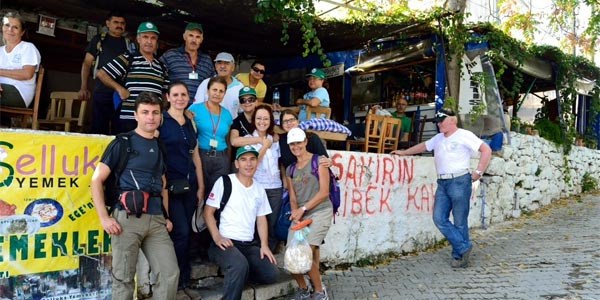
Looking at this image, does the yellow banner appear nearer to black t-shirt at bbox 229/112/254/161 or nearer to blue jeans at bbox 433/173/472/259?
black t-shirt at bbox 229/112/254/161

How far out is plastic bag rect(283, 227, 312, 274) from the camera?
13.0 ft

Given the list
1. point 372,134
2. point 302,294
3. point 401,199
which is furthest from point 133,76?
point 401,199

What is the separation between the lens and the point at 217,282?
Result: 4.39 m

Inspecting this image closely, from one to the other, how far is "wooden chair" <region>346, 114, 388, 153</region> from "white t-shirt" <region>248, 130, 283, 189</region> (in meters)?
2.45

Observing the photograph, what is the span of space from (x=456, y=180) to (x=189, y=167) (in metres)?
3.44

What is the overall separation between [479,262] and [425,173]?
1.63 m

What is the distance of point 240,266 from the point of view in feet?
12.4

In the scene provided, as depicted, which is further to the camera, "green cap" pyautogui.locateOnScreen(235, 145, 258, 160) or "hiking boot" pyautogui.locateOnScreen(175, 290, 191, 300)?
"green cap" pyautogui.locateOnScreen(235, 145, 258, 160)

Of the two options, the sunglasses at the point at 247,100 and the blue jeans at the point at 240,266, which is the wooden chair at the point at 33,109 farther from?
the blue jeans at the point at 240,266

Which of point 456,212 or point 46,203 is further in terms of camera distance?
point 456,212

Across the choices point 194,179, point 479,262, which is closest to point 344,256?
point 479,262

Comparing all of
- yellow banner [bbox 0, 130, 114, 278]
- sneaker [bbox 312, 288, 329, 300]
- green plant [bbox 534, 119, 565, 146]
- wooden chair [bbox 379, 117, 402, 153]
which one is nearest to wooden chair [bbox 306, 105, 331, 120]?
wooden chair [bbox 379, 117, 402, 153]

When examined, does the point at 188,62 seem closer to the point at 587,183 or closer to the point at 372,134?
the point at 372,134

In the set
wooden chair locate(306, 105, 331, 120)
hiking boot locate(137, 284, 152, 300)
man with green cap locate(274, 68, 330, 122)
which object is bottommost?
hiking boot locate(137, 284, 152, 300)
